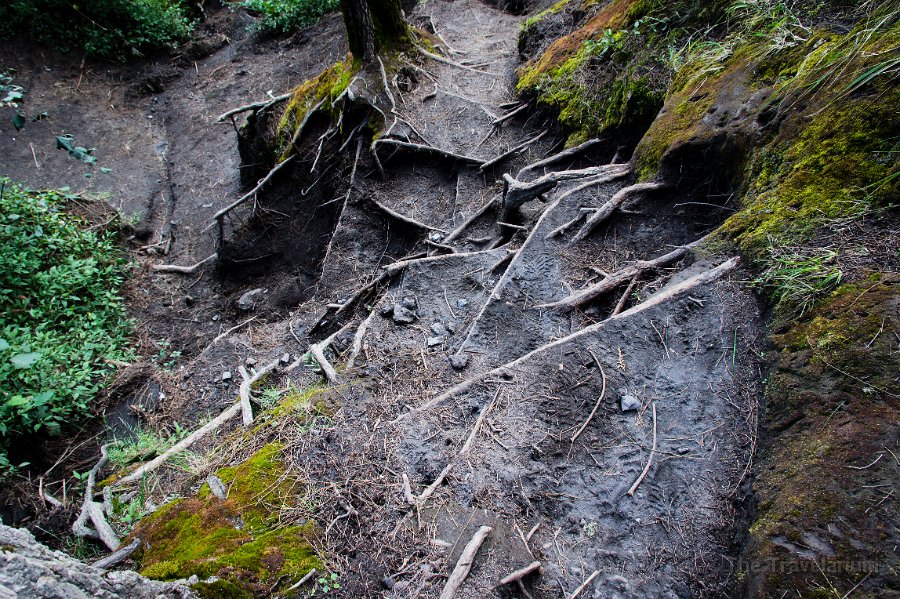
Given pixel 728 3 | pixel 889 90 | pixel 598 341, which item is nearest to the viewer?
pixel 889 90

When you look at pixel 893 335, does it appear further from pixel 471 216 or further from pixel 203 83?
pixel 203 83

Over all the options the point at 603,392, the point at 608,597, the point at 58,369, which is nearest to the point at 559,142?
the point at 603,392

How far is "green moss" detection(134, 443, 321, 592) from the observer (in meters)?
1.98

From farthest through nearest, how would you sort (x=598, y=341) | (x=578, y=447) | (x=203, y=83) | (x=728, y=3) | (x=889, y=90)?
(x=203, y=83) < (x=728, y=3) < (x=598, y=341) < (x=578, y=447) < (x=889, y=90)

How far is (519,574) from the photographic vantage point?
2.04 meters

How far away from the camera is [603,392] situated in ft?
8.63

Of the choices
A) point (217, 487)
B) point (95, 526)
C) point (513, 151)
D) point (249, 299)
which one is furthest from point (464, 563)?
point (249, 299)

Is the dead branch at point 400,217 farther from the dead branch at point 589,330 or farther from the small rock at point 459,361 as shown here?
the dead branch at point 589,330

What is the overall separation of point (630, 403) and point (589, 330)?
0.52 m

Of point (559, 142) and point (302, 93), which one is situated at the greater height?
point (302, 93)

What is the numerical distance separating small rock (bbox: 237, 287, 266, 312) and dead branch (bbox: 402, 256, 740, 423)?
435cm

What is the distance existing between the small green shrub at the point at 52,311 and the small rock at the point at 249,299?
148 cm

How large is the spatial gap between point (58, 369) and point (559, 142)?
632 centimetres

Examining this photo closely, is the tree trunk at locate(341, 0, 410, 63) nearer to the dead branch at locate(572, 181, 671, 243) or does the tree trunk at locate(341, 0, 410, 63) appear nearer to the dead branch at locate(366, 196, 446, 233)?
the dead branch at locate(366, 196, 446, 233)
